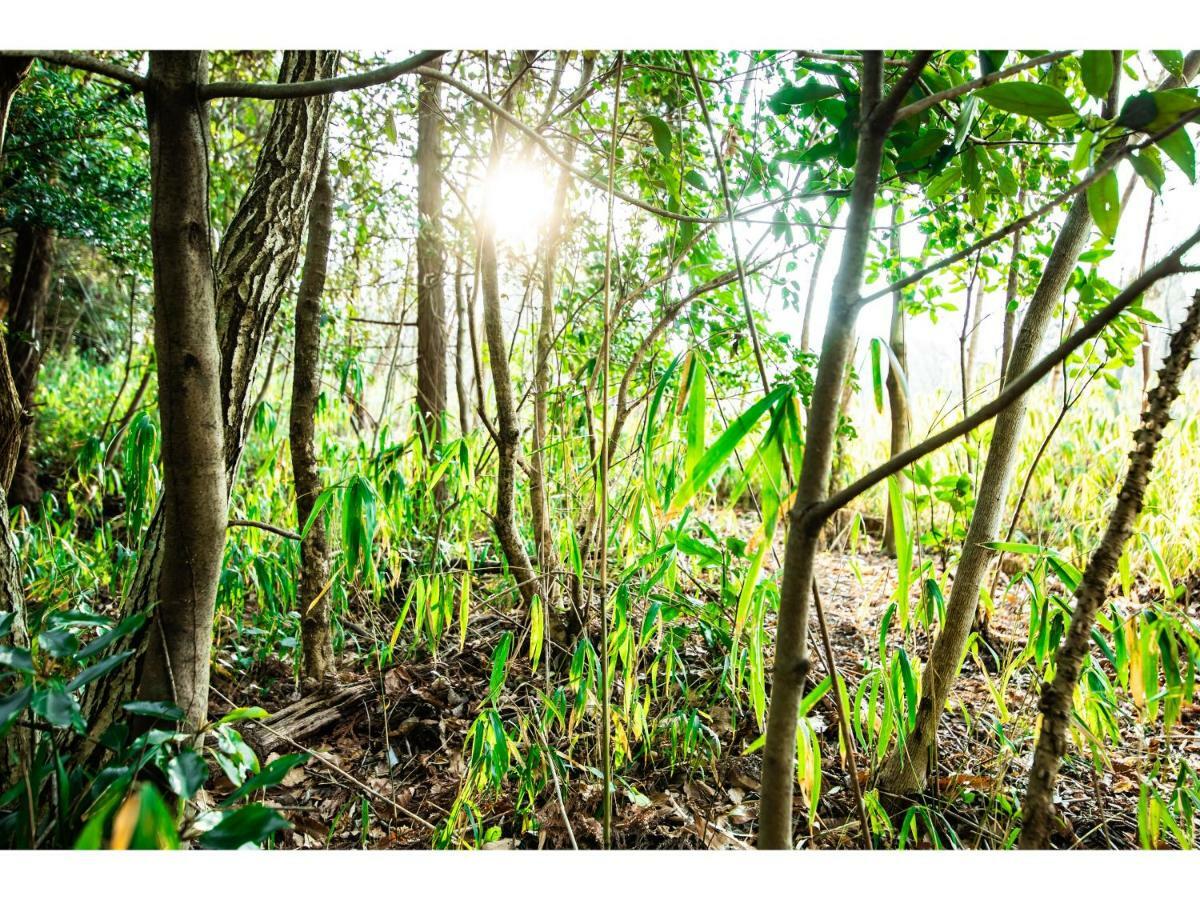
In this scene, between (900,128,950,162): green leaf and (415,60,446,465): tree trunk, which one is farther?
(415,60,446,465): tree trunk

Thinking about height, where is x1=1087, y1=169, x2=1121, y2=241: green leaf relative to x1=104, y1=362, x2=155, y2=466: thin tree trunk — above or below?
above

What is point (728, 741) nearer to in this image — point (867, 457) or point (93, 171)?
point (867, 457)

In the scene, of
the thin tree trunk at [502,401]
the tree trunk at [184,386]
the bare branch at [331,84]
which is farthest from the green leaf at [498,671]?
the bare branch at [331,84]

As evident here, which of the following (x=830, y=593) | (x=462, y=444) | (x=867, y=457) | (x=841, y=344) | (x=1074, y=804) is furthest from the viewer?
(x=867, y=457)

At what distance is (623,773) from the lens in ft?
4.07

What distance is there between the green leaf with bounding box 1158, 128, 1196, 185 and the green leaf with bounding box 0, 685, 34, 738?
1066mm

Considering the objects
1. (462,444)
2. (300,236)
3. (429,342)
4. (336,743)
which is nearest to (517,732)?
(336,743)

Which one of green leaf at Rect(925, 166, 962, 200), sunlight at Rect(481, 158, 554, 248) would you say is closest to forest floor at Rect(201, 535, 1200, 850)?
green leaf at Rect(925, 166, 962, 200)

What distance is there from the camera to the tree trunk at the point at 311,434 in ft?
4.75

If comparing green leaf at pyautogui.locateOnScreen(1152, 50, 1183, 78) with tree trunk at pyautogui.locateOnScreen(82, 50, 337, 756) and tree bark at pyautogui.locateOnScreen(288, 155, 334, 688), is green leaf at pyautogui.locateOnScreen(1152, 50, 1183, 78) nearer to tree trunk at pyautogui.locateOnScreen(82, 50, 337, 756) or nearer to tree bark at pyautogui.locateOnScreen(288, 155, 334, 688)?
tree trunk at pyautogui.locateOnScreen(82, 50, 337, 756)

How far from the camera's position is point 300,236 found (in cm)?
102

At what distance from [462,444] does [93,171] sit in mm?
2606

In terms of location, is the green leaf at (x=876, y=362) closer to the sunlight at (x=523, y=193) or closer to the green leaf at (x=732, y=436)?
the green leaf at (x=732, y=436)

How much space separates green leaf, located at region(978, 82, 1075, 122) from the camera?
0.51 m
